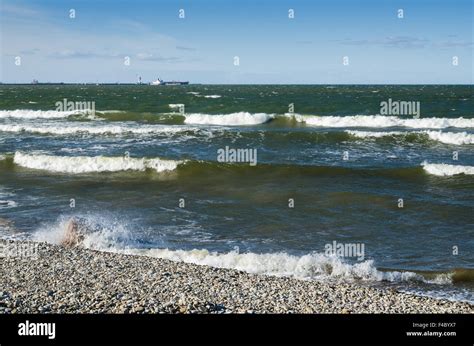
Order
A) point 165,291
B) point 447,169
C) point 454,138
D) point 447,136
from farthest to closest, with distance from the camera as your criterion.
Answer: point 447,136 → point 454,138 → point 447,169 → point 165,291

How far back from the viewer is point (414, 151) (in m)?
27.6

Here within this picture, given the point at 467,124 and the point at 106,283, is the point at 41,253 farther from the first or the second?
the point at 467,124

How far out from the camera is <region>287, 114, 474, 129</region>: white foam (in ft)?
131

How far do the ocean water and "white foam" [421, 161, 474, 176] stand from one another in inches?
1.6

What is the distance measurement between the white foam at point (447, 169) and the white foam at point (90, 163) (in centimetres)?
1091

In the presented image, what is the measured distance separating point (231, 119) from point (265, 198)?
2809 cm

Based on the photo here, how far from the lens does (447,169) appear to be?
2166cm

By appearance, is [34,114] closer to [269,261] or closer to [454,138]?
[454,138]

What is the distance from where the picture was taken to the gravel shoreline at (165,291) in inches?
297

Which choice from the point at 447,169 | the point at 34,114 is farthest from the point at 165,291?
the point at 34,114

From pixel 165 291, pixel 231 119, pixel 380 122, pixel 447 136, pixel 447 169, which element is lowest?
pixel 165 291
